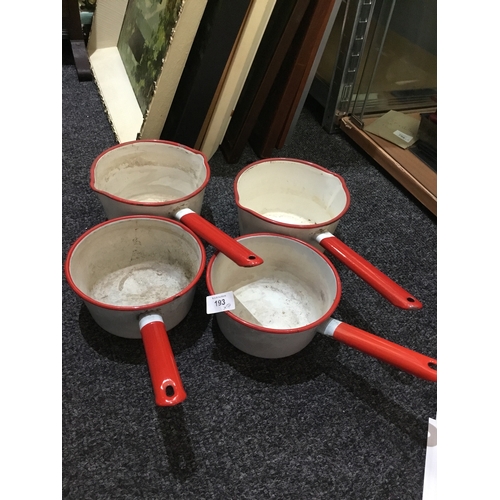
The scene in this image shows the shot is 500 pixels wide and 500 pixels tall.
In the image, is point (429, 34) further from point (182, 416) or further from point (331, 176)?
point (182, 416)

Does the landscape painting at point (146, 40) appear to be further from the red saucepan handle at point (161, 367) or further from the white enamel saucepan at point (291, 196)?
the red saucepan handle at point (161, 367)

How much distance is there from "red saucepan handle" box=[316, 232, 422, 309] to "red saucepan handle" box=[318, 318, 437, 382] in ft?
0.22

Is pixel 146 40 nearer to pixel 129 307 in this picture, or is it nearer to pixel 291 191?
pixel 291 191

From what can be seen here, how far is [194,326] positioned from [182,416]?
0.16m

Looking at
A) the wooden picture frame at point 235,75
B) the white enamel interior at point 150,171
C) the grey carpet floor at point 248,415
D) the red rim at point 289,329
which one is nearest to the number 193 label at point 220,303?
the red rim at point 289,329

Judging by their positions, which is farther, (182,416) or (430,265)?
(430,265)

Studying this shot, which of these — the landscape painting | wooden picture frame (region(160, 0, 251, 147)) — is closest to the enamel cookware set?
wooden picture frame (region(160, 0, 251, 147))

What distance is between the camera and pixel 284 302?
30.2 inches

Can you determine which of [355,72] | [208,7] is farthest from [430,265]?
[208,7]

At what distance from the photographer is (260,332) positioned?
0.61 meters

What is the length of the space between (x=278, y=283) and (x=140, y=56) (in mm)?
710

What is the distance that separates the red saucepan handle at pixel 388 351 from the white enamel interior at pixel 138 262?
24 centimetres

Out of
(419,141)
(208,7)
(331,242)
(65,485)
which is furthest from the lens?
(419,141)

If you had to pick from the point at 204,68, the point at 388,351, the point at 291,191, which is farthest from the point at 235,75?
the point at 388,351
